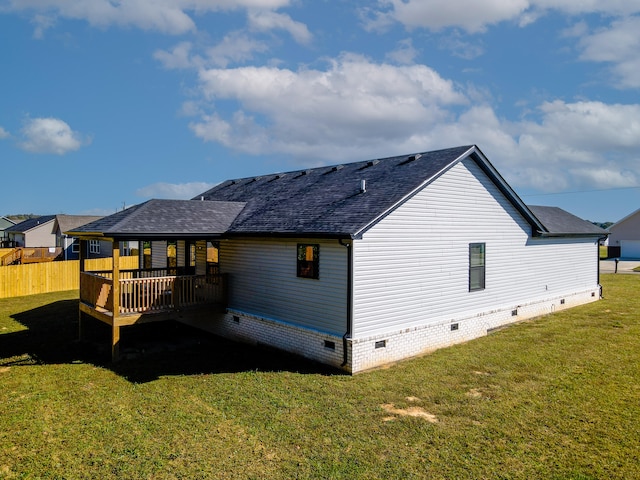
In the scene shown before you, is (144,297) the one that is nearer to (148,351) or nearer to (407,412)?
(148,351)

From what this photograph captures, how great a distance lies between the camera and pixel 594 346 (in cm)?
1266

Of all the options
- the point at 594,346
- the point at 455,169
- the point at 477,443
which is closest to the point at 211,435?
the point at 477,443

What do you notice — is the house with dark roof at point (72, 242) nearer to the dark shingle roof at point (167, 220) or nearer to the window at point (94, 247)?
the window at point (94, 247)

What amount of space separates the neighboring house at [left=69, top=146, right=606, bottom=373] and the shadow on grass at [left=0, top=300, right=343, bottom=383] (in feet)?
1.99

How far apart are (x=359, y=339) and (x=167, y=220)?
7027 mm

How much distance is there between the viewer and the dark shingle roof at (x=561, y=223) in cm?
1839

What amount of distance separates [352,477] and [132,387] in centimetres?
587

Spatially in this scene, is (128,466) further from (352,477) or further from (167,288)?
(167,288)

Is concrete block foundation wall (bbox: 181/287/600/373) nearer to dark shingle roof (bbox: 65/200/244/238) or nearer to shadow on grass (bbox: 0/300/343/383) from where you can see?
shadow on grass (bbox: 0/300/343/383)

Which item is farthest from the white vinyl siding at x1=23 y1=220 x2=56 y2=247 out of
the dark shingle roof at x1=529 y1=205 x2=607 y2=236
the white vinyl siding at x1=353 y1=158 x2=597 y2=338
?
the dark shingle roof at x1=529 y1=205 x2=607 y2=236

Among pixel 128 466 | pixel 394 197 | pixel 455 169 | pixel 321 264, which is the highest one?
pixel 455 169

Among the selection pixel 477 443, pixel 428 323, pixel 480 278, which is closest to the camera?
pixel 477 443

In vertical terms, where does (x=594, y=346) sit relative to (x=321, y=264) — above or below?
below

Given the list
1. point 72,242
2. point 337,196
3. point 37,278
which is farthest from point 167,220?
point 72,242
